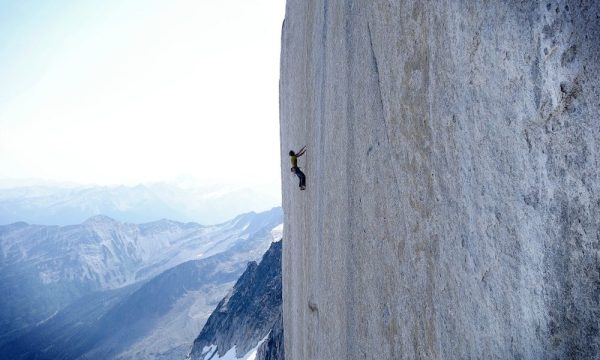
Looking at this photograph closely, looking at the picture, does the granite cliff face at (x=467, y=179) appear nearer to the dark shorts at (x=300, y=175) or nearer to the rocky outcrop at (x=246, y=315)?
the dark shorts at (x=300, y=175)

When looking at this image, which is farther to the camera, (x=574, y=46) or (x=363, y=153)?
(x=363, y=153)

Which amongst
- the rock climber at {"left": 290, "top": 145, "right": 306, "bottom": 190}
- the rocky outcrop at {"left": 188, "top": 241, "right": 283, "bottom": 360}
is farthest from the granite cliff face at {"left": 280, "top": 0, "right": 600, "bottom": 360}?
the rocky outcrop at {"left": 188, "top": 241, "right": 283, "bottom": 360}

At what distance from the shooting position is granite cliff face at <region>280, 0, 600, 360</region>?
7.86 feet

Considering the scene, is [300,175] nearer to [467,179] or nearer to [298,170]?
[298,170]

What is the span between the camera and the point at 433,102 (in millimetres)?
3604

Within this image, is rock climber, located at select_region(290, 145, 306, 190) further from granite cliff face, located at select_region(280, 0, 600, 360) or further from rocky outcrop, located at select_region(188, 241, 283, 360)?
rocky outcrop, located at select_region(188, 241, 283, 360)

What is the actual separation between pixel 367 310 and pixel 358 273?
538 millimetres

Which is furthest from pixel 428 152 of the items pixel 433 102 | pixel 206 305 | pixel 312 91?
pixel 206 305

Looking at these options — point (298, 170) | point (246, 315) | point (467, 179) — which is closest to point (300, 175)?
point (298, 170)

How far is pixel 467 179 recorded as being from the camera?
319cm

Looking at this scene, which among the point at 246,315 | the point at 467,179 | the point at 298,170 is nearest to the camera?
the point at 467,179

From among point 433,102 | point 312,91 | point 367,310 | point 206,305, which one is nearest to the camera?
point 433,102

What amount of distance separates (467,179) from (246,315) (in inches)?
2858

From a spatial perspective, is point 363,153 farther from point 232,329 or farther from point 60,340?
point 60,340
